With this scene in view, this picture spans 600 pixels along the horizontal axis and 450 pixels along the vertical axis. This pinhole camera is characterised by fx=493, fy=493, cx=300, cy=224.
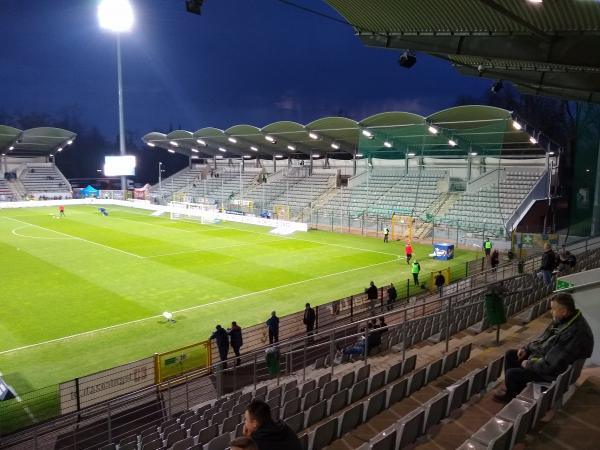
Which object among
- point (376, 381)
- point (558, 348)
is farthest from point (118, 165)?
point (558, 348)

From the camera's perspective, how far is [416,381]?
7129 millimetres

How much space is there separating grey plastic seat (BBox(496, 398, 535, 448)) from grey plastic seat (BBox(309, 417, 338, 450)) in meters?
1.76

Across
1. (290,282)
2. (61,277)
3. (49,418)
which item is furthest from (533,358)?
(61,277)

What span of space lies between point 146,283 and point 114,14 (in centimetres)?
4336


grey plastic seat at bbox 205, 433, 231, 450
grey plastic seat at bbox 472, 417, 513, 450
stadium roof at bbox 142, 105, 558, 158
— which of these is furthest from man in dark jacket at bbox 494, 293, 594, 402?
stadium roof at bbox 142, 105, 558, 158

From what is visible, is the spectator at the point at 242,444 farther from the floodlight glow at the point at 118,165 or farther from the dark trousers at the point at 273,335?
the floodlight glow at the point at 118,165

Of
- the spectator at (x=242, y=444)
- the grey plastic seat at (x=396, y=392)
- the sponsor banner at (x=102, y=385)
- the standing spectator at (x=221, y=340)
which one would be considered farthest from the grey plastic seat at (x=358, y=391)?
the standing spectator at (x=221, y=340)

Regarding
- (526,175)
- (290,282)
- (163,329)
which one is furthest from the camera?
(526,175)

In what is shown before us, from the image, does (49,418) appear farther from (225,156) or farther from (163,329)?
(225,156)

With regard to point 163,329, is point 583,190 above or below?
above

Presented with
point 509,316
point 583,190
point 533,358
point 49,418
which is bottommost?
point 49,418

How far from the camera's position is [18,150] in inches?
2808

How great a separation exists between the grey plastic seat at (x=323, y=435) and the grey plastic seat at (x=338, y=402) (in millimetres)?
1047

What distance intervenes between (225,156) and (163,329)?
54709mm
